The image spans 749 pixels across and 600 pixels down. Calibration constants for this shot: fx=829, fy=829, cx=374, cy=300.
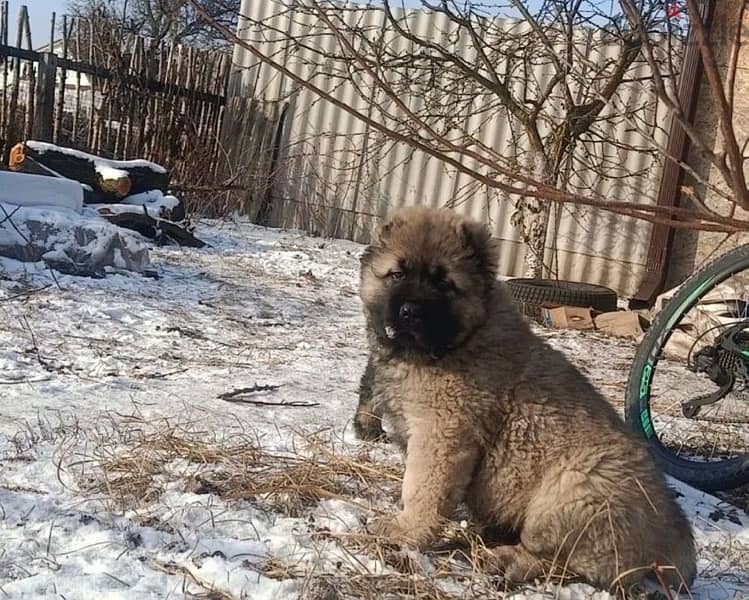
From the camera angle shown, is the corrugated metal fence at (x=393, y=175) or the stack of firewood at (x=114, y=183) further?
the corrugated metal fence at (x=393, y=175)

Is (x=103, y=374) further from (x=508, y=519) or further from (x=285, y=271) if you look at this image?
(x=285, y=271)

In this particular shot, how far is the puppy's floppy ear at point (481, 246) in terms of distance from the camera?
9.64 feet

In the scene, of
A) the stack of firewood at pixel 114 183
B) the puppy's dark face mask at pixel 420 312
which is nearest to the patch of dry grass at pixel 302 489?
the puppy's dark face mask at pixel 420 312

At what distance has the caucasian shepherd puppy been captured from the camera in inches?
95.7

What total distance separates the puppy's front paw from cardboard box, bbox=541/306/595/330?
4913 mm

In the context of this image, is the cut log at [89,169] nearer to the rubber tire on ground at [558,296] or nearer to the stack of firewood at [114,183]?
the stack of firewood at [114,183]

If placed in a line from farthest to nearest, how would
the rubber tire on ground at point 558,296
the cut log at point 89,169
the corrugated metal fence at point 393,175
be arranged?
the corrugated metal fence at point 393,175 < the cut log at point 89,169 < the rubber tire on ground at point 558,296

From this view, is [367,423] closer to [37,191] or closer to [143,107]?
[37,191]

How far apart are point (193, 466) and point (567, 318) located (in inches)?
191

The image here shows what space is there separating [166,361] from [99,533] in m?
2.42

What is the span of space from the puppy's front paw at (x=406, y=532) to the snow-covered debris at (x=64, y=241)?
4.68m

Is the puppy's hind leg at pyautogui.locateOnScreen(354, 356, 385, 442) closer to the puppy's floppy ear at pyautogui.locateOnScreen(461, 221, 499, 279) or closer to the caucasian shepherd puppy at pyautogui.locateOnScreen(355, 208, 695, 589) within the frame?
the caucasian shepherd puppy at pyautogui.locateOnScreen(355, 208, 695, 589)

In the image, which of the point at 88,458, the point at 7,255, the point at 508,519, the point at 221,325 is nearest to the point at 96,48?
the point at 7,255

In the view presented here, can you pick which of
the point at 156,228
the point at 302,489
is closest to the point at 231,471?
the point at 302,489
